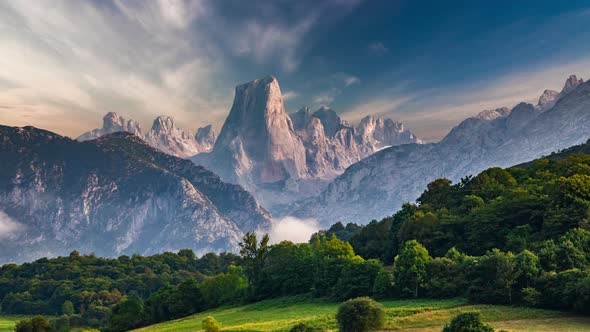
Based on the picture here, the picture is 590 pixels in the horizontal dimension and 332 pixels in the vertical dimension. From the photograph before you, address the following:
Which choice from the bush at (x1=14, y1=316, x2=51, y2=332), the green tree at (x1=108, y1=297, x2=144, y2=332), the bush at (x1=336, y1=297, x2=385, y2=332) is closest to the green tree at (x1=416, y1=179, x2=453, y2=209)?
the green tree at (x1=108, y1=297, x2=144, y2=332)

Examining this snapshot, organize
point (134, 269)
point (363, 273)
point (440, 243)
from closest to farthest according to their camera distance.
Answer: point (363, 273) → point (440, 243) → point (134, 269)

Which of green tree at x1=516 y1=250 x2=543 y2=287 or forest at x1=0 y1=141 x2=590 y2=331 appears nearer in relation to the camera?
green tree at x1=516 y1=250 x2=543 y2=287

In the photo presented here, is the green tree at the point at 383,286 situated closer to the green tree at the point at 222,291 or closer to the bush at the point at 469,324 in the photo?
the bush at the point at 469,324

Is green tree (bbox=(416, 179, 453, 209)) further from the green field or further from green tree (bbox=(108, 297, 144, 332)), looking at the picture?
green tree (bbox=(108, 297, 144, 332))

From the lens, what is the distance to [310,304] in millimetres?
79625

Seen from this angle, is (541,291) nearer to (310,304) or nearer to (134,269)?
→ (310,304)

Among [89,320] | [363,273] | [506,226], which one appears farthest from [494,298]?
[89,320]

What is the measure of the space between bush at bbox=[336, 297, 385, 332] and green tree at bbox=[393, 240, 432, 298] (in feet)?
70.6

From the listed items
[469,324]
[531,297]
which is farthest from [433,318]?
[469,324]

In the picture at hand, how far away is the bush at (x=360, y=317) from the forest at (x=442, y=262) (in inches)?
680

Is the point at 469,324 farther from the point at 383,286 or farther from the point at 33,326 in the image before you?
the point at 33,326

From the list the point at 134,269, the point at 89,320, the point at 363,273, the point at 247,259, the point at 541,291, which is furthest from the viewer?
the point at 134,269

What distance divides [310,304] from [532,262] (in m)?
35.7

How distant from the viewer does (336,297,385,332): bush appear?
160 ft
